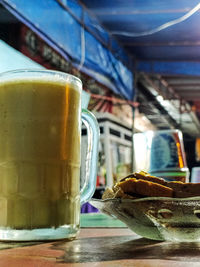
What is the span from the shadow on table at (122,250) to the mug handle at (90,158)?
112 millimetres

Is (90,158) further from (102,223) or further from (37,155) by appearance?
(102,223)

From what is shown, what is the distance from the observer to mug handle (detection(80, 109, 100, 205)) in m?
0.66

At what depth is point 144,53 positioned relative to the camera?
17.2 feet

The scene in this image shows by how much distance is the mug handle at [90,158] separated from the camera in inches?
26.0

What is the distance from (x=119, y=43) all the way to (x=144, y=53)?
619 mm

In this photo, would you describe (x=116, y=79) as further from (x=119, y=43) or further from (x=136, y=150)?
(x=136, y=150)

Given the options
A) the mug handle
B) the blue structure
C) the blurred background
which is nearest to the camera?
the mug handle

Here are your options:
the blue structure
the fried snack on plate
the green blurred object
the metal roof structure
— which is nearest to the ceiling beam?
the metal roof structure

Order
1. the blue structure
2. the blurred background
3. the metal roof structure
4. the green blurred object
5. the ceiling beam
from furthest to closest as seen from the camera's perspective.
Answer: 1. the ceiling beam
2. the metal roof structure
3. the blurred background
4. the blue structure
5. the green blurred object

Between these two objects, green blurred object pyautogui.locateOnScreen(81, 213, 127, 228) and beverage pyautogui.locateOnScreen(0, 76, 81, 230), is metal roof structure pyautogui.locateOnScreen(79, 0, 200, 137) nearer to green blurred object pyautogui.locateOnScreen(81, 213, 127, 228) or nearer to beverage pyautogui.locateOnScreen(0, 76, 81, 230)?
green blurred object pyautogui.locateOnScreen(81, 213, 127, 228)

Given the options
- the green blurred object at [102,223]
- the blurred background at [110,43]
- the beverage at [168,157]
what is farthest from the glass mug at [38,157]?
the blurred background at [110,43]

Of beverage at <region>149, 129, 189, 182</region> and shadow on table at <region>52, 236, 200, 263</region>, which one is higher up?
beverage at <region>149, 129, 189, 182</region>

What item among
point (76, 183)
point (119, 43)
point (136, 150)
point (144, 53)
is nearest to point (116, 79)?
point (119, 43)

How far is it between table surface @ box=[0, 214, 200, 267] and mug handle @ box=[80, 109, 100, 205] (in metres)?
0.12
